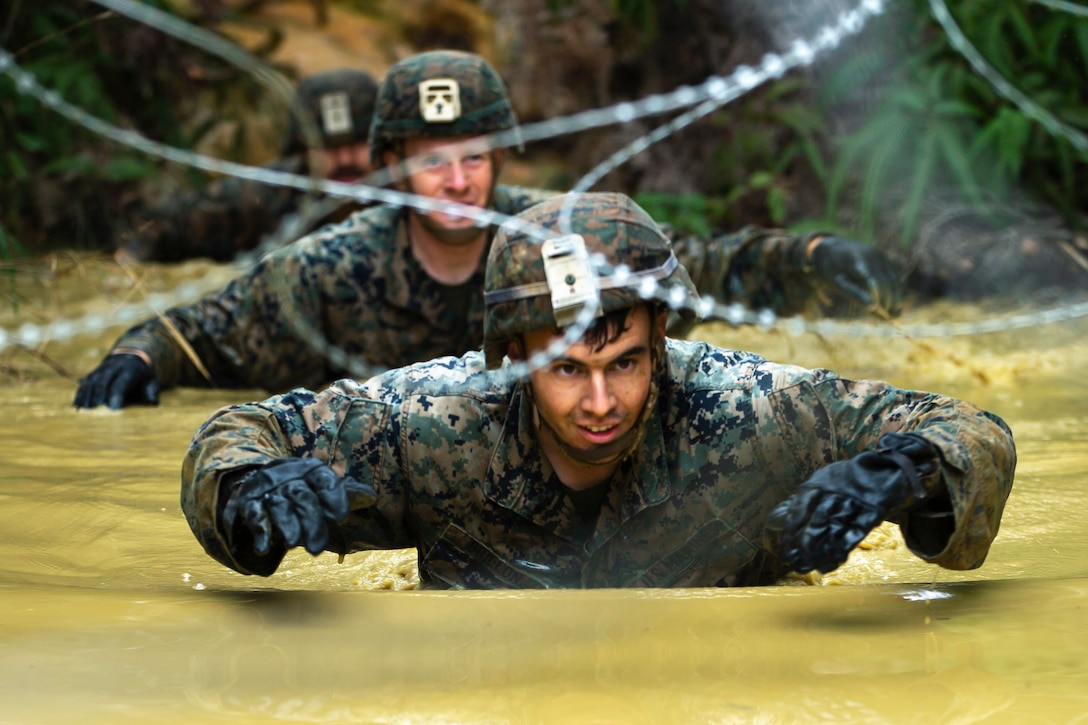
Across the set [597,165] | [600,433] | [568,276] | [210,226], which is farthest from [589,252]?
[210,226]

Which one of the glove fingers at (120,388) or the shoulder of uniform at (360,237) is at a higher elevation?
the shoulder of uniform at (360,237)

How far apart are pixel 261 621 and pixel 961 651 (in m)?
1.45

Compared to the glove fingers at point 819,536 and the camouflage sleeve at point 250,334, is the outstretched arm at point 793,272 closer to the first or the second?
the camouflage sleeve at point 250,334

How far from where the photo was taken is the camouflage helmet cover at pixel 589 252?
3352 millimetres

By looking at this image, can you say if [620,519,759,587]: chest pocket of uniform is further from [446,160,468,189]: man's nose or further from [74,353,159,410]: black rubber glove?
[74,353,159,410]: black rubber glove

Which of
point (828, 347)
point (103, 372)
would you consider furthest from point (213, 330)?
point (828, 347)

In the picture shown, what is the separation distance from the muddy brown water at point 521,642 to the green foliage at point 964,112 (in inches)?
167

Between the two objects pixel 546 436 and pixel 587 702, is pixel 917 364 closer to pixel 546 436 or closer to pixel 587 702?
pixel 546 436

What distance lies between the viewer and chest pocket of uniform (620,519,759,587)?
145 inches

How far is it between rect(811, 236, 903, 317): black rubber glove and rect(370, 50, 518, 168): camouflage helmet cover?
1460 millimetres

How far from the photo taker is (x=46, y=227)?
10141 millimetres

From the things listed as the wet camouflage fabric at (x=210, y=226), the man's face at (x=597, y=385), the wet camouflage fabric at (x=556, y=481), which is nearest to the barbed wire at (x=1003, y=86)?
the wet camouflage fabric at (x=210, y=226)

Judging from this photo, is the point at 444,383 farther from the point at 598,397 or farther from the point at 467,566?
the point at 598,397

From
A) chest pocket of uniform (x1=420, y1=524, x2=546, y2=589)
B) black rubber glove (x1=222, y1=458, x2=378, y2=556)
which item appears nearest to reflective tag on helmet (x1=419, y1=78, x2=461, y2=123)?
chest pocket of uniform (x1=420, y1=524, x2=546, y2=589)
